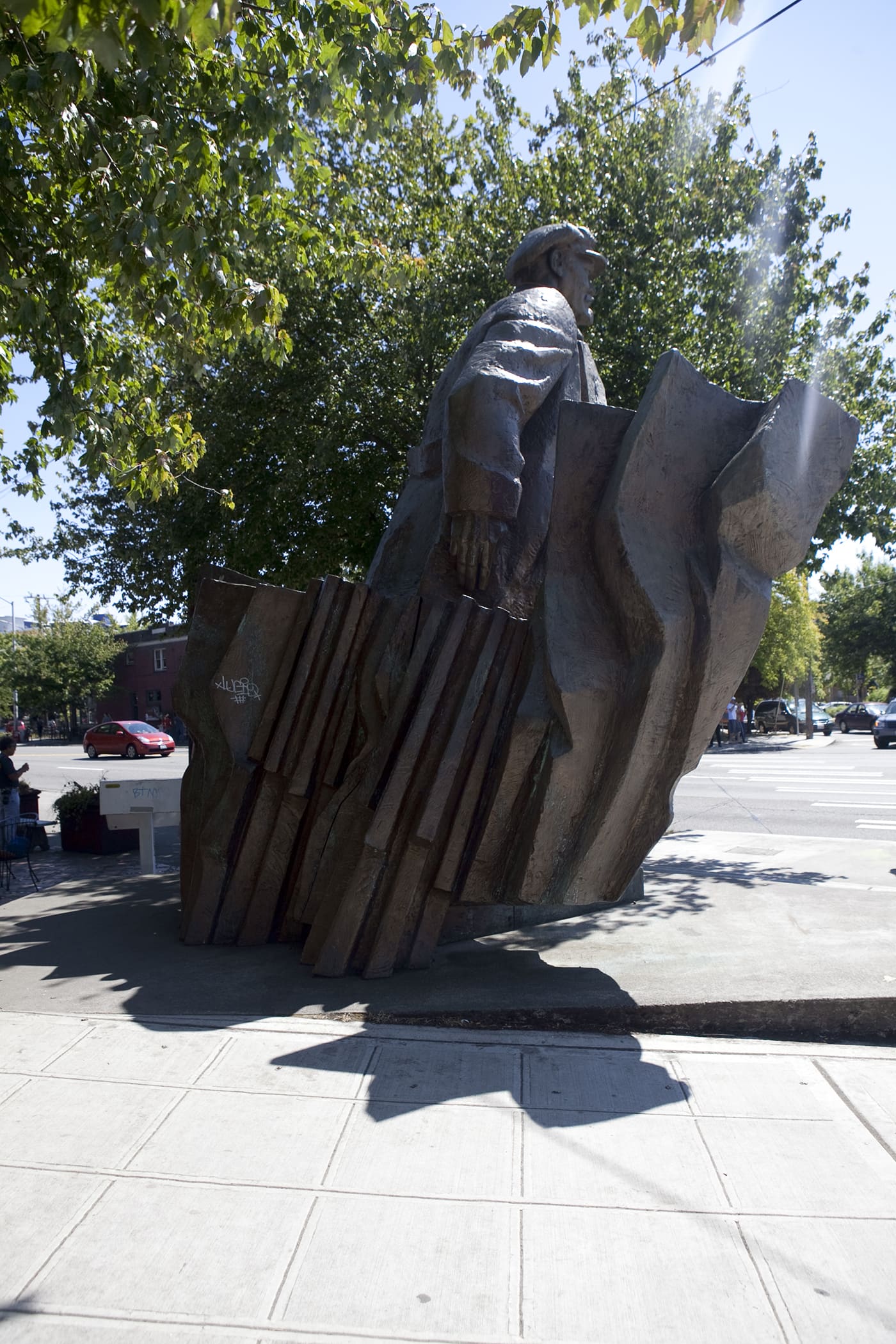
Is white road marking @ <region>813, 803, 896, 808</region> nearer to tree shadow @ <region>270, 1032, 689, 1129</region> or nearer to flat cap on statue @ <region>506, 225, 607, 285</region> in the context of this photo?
flat cap on statue @ <region>506, 225, 607, 285</region>

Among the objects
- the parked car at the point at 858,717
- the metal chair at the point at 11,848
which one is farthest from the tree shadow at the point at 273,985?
the parked car at the point at 858,717

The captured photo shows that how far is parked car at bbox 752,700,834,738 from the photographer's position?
4159 cm

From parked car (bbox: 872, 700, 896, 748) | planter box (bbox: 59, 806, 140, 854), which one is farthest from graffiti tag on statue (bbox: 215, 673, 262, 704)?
parked car (bbox: 872, 700, 896, 748)

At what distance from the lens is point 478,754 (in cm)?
479

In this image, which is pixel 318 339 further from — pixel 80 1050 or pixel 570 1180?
pixel 570 1180

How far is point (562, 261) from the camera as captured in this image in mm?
6066

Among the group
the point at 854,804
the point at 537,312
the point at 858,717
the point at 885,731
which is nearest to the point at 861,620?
the point at 858,717

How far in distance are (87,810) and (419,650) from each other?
7.77m

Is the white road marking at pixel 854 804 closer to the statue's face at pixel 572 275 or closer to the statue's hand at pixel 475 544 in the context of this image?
the statue's face at pixel 572 275

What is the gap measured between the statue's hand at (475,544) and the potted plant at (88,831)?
7.55 metres

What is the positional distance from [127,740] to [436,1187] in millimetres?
34498

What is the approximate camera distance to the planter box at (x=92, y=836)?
11281mm

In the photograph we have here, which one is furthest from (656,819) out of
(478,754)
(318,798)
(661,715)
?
(318,798)

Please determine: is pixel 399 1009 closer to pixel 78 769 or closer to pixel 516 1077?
pixel 516 1077
